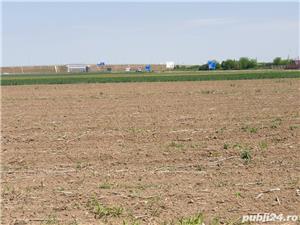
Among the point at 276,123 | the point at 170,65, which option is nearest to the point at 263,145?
the point at 276,123

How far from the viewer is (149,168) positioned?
9.08m

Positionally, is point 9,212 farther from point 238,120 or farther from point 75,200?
point 238,120

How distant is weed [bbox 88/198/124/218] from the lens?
21.9 feet

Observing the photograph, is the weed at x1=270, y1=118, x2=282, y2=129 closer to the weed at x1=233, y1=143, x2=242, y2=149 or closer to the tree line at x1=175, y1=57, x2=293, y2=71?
the weed at x1=233, y1=143, x2=242, y2=149

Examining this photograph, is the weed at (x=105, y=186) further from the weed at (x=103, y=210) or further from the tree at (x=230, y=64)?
the tree at (x=230, y=64)

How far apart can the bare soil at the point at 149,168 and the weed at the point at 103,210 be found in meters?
0.01

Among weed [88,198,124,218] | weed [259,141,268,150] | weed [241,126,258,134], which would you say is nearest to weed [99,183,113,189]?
weed [88,198,124,218]

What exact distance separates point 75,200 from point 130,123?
761 centimetres

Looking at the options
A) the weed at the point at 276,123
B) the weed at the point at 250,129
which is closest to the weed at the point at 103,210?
the weed at the point at 250,129

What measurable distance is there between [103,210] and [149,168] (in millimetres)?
2402

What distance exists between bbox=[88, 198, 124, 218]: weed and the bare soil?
0.01m

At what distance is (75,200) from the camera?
7.27 m

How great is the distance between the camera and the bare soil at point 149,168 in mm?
6871

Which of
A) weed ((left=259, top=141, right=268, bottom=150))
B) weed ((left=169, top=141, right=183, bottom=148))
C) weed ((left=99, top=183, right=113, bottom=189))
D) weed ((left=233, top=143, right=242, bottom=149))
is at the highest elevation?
weed ((left=99, top=183, right=113, bottom=189))
